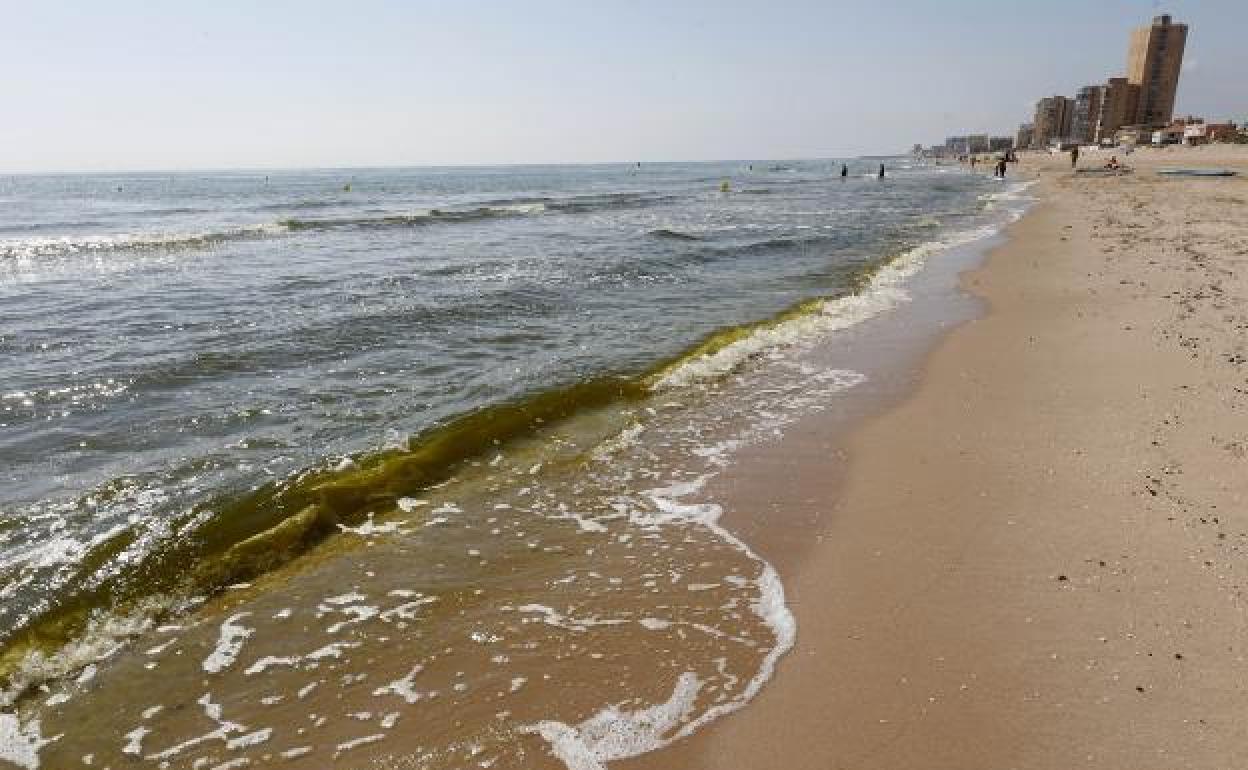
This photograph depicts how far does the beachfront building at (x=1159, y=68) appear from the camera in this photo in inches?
6821

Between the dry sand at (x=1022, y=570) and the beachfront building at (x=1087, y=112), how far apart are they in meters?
222

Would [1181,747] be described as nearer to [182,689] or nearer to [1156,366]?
[182,689]

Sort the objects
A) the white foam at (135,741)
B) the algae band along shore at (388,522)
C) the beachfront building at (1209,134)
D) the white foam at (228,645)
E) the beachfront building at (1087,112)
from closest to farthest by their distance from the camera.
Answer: the white foam at (135,741) → the algae band along shore at (388,522) → the white foam at (228,645) → the beachfront building at (1209,134) → the beachfront building at (1087,112)

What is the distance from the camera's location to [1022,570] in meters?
4.88

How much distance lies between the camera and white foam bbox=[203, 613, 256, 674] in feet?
14.5

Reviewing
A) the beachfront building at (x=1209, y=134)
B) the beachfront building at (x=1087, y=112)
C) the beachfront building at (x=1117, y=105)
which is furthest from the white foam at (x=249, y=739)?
the beachfront building at (x=1087, y=112)

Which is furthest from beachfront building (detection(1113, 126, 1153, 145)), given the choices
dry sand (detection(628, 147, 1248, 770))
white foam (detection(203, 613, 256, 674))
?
white foam (detection(203, 613, 256, 674))

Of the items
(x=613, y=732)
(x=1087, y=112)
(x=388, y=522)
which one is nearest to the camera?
(x=613, y=732)

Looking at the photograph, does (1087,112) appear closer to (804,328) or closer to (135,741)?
(804,328)

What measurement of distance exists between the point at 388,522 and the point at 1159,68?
229168 millimetres

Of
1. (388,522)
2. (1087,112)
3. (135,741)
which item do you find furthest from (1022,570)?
(1087,112)

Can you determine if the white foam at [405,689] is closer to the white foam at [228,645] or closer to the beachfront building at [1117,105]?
the white foam at [228,645]

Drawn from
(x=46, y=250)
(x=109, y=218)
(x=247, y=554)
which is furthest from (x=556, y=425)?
(x=109, y=218)

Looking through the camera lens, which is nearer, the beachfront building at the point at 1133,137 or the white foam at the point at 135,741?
the white foam at the point at 135,741
